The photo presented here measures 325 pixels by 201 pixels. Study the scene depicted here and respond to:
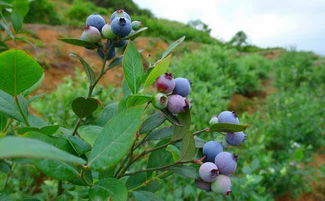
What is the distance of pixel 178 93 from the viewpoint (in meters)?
0.50

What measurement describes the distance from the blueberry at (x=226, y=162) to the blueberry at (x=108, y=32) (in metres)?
0.26

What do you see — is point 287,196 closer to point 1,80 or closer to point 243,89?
point 1,80

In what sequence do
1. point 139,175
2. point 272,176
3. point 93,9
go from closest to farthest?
point 139,175 < point 272,176 < point 93,9

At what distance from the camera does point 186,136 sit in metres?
0.48

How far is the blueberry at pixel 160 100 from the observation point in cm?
47

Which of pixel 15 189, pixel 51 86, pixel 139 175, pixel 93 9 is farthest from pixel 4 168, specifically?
pixel 93 9

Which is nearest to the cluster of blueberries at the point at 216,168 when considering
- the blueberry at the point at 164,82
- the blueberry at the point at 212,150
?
the blueberry at the point at 212,150

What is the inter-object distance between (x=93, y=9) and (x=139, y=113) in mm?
9720

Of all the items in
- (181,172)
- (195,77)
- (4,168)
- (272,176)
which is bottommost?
(272,176)

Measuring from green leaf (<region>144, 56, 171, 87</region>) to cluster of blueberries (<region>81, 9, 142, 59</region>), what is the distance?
0.35 ft

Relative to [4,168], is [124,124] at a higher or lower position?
higher

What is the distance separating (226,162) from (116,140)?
0.17 m

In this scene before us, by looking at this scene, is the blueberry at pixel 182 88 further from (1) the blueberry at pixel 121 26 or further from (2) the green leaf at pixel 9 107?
(2) the green leaf at pixel 9 107

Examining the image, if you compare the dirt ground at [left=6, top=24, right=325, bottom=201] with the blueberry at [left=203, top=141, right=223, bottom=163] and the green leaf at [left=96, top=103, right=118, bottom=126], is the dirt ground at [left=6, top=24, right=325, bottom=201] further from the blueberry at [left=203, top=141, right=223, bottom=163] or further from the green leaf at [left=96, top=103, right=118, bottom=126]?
the blueberry at [left=203, top=141, right=223, bottom=163]
